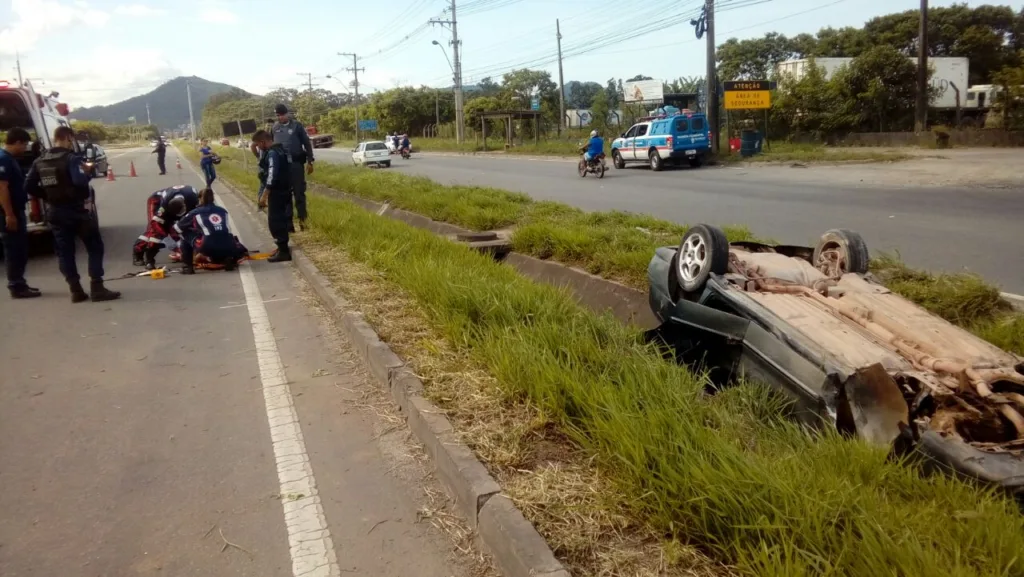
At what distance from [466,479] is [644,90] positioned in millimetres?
50274

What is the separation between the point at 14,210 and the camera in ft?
26.5

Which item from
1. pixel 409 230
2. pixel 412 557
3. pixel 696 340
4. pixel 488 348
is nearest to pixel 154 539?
pixel 412 557

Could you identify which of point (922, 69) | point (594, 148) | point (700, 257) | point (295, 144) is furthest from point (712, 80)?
point (700, 257)

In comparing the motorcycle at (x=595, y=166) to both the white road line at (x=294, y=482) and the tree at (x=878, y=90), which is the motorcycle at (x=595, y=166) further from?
the white road line at (x=294, y=482)

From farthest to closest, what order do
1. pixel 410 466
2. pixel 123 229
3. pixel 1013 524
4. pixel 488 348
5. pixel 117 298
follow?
pixel 123 229 → pixel 117 298 → pixel 488 348 → pixel 410 466 → pixel 1013 524

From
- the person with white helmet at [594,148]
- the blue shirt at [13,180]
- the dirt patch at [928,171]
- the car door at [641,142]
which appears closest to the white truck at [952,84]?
the dirt patch at [928,171]

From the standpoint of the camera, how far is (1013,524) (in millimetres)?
2438

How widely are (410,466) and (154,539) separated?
1194 mm

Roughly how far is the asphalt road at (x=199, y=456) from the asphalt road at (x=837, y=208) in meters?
5.86

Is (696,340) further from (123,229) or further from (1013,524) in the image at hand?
(123,229)

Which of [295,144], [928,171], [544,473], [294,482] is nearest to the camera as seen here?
[544,473]

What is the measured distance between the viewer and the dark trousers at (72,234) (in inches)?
305

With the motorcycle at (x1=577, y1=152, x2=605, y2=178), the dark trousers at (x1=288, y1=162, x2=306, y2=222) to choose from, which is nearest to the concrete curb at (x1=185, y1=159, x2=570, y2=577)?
the dark trousers at (x1=288, y1=162, x2=306, y2=222)

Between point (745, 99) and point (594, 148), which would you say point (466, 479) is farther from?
point (745, 99)
